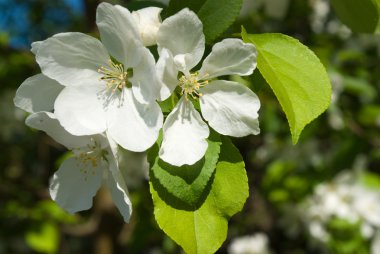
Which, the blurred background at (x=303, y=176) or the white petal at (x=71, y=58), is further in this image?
the blurred background at (x=303, y=176)

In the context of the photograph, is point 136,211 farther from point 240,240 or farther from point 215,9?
point 215,9

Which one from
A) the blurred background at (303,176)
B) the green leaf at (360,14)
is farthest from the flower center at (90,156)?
the blurred background at (303,176)

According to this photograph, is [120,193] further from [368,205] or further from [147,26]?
Answer: [368,205]

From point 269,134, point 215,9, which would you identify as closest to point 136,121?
point 215,9

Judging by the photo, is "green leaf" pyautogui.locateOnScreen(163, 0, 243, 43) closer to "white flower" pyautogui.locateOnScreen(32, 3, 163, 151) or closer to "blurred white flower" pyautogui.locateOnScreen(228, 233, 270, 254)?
"white flower" pyautogui.locateOnScreen(32, 3, 163, 151)

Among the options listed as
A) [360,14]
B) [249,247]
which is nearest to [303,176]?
[249,247]

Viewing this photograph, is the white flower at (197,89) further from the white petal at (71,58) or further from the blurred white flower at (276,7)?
the blurred white flower at (276,7)
